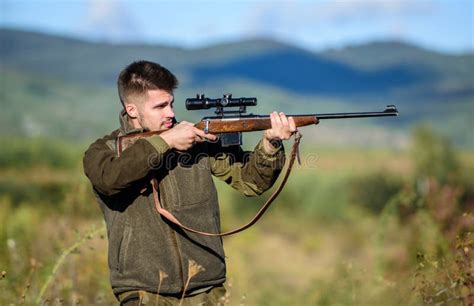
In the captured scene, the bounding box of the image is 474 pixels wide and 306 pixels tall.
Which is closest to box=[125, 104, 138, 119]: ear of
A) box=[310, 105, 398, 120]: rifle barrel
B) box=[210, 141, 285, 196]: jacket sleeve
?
box=[210, 141, 285, 196]: jacket sleeve

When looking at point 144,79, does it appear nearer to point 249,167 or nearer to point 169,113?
point 169,113

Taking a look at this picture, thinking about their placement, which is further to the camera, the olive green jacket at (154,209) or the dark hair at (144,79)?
the dark hair at (144,79)

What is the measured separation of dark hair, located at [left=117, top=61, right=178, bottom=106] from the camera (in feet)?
22.4

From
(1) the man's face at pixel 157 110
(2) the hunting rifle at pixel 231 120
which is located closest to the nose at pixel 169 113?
(1) the man's face at pixel 157 110

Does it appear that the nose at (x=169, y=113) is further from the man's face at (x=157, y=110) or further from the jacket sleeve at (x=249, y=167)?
the jacket sleeve at (x=249, y=167)

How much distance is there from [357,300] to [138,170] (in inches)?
190

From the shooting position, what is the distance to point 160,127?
686 centimetres

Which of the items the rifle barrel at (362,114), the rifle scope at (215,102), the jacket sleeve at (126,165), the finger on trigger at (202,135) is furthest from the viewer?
the rifle scope at (215,102)

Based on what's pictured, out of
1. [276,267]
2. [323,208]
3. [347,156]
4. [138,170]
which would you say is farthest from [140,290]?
[347,156]

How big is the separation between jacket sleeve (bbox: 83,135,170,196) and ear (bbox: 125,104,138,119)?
369 mm

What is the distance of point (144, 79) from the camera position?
682 cm

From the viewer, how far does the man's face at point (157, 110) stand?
680 centimetres

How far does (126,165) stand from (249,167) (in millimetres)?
947

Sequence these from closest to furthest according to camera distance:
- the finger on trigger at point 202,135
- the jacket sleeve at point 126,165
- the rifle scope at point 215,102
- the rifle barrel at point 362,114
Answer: the jacket sleeve at point 126,165, the finger on trigger at point 202,135, the rifle barrel at point 362,114, the rifle scope at point 215,102
